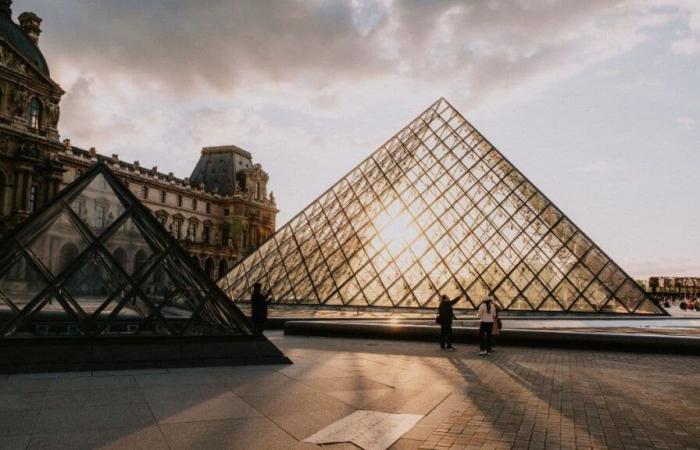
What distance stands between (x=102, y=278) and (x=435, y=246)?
14.6m

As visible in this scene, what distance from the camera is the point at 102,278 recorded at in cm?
738

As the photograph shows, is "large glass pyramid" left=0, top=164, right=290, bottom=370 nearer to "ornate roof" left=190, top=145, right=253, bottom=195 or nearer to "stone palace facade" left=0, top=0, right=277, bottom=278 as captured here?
"stone palace facade" left=0, top=0, right=277, bottom=278

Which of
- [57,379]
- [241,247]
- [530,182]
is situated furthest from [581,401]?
[241,247]

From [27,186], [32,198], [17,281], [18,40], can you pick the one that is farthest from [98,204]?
[18,40]

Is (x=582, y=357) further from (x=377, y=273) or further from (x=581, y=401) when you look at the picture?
(x=377, y=273)

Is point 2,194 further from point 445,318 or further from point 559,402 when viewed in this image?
point 559,402

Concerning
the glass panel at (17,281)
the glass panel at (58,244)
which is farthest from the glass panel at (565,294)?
the glass panel at (17,281)

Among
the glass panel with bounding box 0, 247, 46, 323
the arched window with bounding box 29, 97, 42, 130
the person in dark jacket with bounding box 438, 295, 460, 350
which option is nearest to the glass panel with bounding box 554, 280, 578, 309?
the person in dark jacket with bounding box 438, 295, 460, 350

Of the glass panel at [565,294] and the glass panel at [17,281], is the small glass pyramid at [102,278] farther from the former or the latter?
the glass panel at [565,294]

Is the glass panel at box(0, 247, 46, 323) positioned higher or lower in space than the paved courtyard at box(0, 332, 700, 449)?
higher

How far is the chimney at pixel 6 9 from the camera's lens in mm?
43531

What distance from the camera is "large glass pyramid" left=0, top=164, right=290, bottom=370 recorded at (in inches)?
274

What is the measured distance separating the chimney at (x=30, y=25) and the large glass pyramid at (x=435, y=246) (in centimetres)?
3824

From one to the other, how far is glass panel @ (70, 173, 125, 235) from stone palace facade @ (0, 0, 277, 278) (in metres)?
0.15
